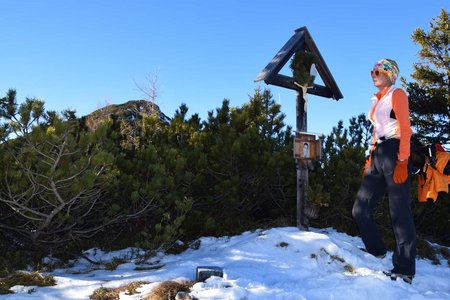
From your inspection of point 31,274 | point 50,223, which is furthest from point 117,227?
point 31,274

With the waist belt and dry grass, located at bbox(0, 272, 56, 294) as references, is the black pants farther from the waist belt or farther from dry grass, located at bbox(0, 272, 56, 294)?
dry grass, located at bbox(0, 272, 56, 294)

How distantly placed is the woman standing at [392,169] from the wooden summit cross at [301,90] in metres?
1.03

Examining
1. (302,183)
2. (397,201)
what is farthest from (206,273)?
(302,183)

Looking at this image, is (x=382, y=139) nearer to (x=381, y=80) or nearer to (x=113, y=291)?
(x=381, y=80)

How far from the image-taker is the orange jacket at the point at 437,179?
3.90 metres

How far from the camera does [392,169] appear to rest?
373cm

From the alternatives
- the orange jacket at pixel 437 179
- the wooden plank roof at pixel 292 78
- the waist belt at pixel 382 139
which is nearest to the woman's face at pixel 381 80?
the waist belt at pixel 382 139

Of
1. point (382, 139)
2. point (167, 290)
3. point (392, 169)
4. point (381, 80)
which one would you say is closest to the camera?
point (167, 290)

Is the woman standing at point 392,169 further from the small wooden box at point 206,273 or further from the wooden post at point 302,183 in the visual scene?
the small wooden box at point 206,273

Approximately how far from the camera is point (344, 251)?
175 inches

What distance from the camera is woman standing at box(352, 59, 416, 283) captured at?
145 inches

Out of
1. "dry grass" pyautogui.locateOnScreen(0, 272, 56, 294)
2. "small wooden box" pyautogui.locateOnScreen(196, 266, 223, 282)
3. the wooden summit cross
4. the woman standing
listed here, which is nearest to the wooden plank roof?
the wooden summit cross

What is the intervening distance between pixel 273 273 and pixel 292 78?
2631mm

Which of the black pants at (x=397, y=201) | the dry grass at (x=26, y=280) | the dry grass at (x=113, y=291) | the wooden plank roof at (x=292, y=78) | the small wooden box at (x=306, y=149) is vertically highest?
the wooden plank roof at (x=292, y=78)
